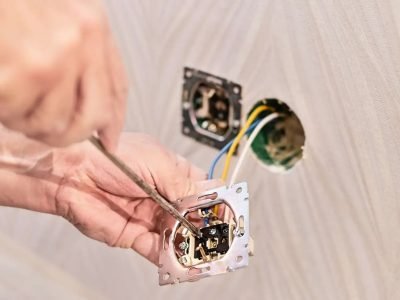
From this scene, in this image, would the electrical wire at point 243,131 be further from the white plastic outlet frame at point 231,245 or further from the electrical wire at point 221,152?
the white plastic outlet frame at point 231,245

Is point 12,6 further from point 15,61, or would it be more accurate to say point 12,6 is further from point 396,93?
point 396,93

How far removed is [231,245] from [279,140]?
0.22 m

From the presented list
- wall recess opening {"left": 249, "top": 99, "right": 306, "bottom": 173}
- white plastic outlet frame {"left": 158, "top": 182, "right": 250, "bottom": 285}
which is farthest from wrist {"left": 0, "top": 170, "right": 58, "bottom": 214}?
wall recess opening {"left": 249, "top": 99, "right": 306, "bottom": 173}

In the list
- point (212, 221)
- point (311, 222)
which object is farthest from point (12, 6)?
point (311, 222)

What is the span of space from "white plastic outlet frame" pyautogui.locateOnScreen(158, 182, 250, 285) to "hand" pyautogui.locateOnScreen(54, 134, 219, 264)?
0.03m

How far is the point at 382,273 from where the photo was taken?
83 centimetres

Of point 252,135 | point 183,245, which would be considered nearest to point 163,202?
point 183,245

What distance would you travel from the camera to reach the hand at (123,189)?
2.69ft

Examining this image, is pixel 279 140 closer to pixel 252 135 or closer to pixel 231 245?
pixel 252 135

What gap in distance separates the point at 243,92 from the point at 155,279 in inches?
Answer: 14.1

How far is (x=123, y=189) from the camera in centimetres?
84

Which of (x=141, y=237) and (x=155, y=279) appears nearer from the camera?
(x=141, y=237)

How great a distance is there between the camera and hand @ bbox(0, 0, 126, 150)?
20.5 inches

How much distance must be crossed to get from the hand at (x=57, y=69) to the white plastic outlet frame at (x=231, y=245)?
0.21 m
